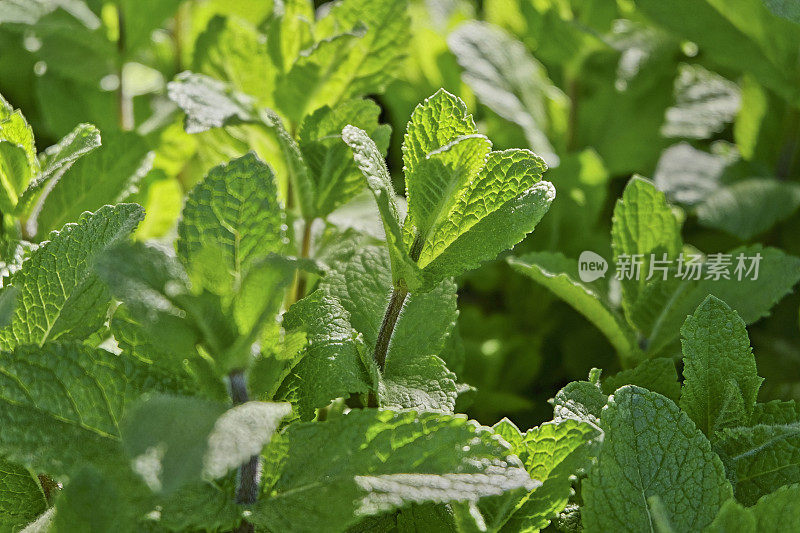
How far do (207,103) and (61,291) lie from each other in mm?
243

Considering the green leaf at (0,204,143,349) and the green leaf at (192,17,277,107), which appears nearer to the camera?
the green leaf at (0,204,143,349)

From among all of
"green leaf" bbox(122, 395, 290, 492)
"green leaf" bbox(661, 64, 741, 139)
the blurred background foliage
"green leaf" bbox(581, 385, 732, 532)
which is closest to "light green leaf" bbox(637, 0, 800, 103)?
the blurred background foliage

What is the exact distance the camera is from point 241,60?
2.87 ft

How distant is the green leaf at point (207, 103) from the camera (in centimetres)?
74

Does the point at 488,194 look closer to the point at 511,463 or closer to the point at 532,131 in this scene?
the point at 511,463

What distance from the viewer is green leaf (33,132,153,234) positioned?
750 millimetres

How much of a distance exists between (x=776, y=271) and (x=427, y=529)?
1.49ft

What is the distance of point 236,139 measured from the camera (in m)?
0.86

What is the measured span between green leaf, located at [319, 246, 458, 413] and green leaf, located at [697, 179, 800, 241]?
19.3 inches

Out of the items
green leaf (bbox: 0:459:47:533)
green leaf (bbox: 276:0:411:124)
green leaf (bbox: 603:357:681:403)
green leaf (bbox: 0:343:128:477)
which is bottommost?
green leaf (bbox: 0:459:47:533)

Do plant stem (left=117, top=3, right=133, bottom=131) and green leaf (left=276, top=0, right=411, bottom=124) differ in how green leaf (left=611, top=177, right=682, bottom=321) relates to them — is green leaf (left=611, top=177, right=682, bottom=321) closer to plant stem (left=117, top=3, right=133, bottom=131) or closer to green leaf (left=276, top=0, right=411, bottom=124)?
green leaf (left=276, top=0, right=411, bottom=124)

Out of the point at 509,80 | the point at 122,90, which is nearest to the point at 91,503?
the point at 122,90

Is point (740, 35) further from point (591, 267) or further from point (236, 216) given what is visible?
point (236, 216)

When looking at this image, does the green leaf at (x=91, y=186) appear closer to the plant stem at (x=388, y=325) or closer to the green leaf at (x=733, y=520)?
the plant stem at (x=388, y=325)
